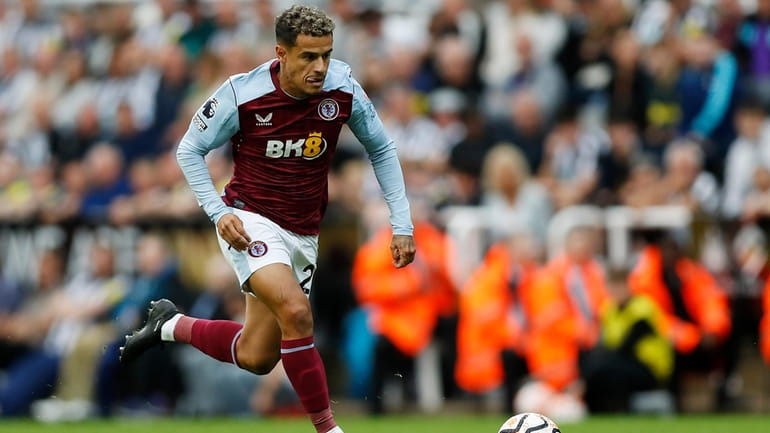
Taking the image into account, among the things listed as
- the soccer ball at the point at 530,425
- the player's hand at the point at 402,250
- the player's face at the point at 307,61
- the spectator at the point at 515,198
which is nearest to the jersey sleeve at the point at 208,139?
the player's face at the point at 307,61

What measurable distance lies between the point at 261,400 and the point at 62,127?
16.3ft

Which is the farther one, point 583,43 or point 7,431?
point 583,43

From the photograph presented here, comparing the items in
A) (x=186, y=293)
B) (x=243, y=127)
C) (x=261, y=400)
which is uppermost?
(x=243, y=127)

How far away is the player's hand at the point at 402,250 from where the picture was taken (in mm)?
8430

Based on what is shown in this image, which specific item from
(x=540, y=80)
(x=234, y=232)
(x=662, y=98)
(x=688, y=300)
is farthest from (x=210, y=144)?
(x=540, y=80)

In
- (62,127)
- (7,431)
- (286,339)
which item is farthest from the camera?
(62,127)

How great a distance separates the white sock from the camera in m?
9.14

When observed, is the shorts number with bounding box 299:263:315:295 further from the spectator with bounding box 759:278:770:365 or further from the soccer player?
the spectator with bounding box 759:278:770:365

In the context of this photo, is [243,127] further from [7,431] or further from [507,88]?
[507,88]

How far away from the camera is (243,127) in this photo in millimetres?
8359

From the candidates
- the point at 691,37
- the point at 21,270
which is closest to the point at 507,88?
the point at 691,37

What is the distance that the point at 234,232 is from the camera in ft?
26.6

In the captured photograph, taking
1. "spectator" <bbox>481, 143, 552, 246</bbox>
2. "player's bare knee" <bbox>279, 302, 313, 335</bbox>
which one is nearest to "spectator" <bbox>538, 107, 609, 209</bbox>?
"spectator" <bbox>481, 143, 552, 246</bbox>

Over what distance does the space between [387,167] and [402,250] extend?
0.53 metres
